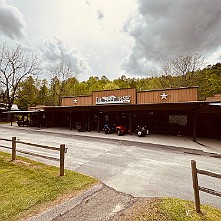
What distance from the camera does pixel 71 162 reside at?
8312 mm

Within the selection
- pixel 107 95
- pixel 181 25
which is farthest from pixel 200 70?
pixel 107 95

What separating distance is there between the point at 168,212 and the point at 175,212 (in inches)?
6.0

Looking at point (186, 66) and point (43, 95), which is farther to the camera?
point (43, 95)

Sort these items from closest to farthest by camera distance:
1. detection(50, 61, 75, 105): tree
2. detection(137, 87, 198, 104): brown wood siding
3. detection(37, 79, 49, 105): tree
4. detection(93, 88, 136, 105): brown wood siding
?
detection(137, 87, 198, 104): brown wood siding < detection(93, 88, 136, 105): brown wood siding < detection(50, 61, 75, 105): tree < detection(37, 79, 49, 105): tree

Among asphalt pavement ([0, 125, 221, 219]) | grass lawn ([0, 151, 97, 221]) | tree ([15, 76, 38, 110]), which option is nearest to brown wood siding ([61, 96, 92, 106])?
asphalt pavement ([0, 125, 221, 219])

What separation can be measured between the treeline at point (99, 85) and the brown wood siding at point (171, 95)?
836 cm

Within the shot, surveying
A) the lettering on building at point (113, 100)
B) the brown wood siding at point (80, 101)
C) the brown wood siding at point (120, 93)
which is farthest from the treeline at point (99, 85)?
the brown wood siding at point (80, 101)

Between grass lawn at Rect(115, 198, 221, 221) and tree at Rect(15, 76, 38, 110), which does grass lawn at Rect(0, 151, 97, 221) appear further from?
tree at Rect(15, 76, 38, 110)

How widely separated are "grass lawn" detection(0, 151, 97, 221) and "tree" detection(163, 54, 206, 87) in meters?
28.6

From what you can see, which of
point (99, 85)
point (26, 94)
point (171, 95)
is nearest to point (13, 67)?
point (26, 94)

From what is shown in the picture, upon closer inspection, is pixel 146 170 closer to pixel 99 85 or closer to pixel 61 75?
pixel 61 75

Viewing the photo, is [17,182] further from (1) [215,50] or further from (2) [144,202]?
(1) [215,50]

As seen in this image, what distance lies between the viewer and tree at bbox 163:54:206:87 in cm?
3050

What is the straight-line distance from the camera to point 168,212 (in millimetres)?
3834
